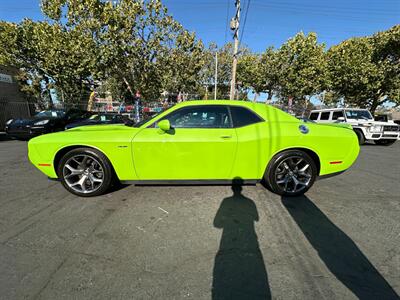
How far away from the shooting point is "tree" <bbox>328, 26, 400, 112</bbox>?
1640 cm

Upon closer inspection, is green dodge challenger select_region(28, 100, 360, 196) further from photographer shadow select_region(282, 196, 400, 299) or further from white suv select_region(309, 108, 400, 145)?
white suv select_region(309, 108, 400, 145)

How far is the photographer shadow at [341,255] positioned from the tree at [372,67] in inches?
793

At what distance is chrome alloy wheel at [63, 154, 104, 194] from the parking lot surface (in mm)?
209

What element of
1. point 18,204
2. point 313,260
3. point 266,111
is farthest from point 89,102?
point 313,260

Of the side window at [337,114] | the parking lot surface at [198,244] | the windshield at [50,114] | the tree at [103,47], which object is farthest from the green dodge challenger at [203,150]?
the tree at [103,47]

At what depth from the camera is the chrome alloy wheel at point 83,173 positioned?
3.15m

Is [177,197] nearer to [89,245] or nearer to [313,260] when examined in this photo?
[89,245]

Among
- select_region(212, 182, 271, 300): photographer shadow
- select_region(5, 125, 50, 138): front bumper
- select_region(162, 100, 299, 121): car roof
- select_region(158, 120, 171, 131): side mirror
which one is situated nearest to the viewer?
select_region(212, 182, 271, 300): photographer shadow

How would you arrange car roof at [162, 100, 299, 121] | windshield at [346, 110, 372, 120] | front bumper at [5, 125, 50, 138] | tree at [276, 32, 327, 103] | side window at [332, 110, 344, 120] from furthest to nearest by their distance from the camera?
1. tree at [276, 32, 327, 103]
2. side window at [332, 110, 344, 120]
3. windshield at [346, 110, 372, 120]
4. front bumper at [5, 125, 50, 138]
5. car roof at [162, 100, 299, 121]

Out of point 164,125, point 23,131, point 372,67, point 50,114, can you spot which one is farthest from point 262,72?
point 164,125

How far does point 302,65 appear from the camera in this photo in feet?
63.2

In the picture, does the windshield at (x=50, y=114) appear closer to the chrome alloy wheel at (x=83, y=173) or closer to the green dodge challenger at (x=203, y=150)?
the green dodge challenger at (x=203, y=150)

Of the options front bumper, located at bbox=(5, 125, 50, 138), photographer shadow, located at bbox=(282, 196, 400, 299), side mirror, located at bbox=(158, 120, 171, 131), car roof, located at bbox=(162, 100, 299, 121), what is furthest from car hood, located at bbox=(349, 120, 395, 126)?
front bumper, located at bbox=(5, 125, 50, 138)

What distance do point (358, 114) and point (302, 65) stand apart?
40.1 feet
